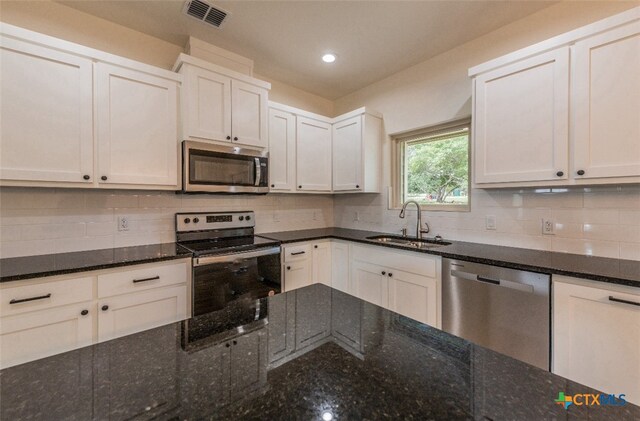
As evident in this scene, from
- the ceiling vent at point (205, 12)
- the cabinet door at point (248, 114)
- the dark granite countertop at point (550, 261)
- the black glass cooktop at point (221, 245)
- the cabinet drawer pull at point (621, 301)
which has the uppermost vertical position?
the ceiling vent at point (205, 12)

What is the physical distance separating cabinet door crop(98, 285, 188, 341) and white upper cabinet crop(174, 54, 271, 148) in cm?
119

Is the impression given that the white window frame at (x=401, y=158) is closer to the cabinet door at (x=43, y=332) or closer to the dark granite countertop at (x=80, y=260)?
the dark granite countertop at (x=80, y=260)

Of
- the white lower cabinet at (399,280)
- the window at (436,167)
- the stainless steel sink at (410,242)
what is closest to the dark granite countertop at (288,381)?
the white lower cabinet at (399,280)

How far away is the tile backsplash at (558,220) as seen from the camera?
1772mm

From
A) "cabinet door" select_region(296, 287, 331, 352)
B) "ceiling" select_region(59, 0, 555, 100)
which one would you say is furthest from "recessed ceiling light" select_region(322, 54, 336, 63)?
"cabinet door" select_region(296, 287, 331, 352)

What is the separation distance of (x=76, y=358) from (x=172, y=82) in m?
2.12

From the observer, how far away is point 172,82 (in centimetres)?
219

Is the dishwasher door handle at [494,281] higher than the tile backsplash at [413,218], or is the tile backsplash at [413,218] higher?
the tile backsplash at [413,218]

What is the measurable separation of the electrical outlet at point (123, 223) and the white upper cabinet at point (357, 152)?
6.72ft

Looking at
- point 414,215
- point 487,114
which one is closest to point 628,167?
point 487,114

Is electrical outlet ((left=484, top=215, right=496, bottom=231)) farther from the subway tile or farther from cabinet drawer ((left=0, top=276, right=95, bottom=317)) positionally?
the subway tile

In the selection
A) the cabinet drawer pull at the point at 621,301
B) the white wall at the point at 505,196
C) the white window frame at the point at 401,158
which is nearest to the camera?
the cabinet drawer pull at the point at 621,301

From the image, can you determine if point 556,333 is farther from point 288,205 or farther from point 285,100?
point 285,100

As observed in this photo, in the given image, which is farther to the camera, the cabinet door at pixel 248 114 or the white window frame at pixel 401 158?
the white window frame at pixel 401 158
